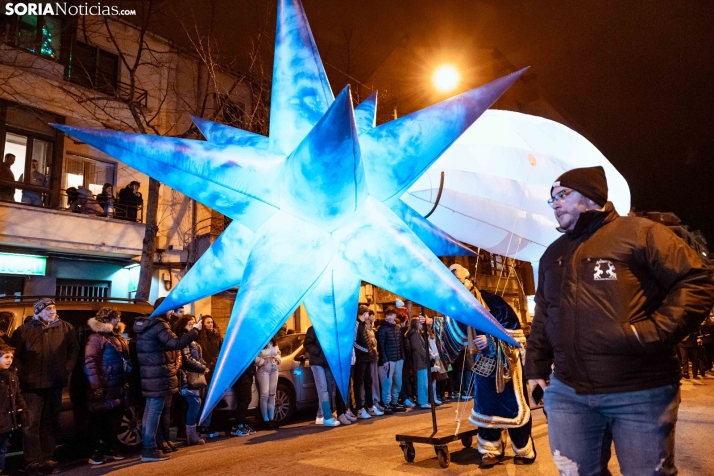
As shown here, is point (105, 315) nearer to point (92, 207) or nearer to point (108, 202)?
point (92, 207)

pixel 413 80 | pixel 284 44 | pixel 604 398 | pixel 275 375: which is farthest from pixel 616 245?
pixel 413 80

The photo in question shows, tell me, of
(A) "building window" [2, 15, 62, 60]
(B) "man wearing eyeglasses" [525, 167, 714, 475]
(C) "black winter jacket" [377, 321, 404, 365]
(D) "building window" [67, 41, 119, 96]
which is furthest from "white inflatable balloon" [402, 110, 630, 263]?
(A) "building window" [2, 15, 62, 60]

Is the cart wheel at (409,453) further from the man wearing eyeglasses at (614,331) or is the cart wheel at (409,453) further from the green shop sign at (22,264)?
the green shop sign at (22,264)

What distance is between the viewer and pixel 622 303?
2285 mm

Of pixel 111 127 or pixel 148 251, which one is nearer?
pixel 148 251

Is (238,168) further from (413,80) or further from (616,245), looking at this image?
(413,80)

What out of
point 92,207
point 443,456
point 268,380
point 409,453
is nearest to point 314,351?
point 268,380

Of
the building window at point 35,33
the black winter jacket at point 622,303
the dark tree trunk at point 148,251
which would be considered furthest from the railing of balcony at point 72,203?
the black winter jacket at point 622,303

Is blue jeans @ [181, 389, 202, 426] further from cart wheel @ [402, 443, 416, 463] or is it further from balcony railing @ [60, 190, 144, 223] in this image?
balcony railing @ [60, 190, 144, 223]

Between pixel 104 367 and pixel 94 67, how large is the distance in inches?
486

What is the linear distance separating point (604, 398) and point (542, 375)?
377mm

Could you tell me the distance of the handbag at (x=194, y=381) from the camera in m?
7.46

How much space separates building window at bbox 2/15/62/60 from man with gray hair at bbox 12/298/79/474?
10.8 m

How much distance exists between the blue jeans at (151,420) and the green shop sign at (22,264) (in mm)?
9220
